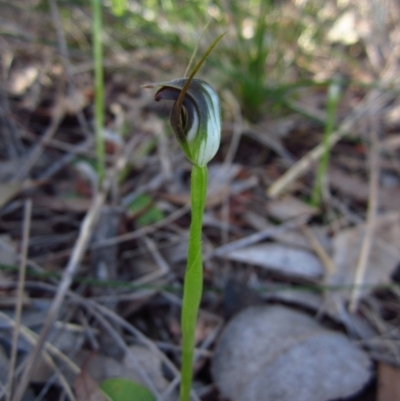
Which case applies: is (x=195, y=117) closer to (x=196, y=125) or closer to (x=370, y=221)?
(x=196, y=125)

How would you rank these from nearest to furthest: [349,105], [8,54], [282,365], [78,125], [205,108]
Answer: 1. [205,108]
2. [282,365]
3. [78,125]
4. [8,54]
5. [349,105]

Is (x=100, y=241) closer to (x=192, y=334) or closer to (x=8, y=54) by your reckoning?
(x=192, y=334)

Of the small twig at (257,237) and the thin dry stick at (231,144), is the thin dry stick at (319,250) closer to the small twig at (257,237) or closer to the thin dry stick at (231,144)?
the small twig at (257,237)

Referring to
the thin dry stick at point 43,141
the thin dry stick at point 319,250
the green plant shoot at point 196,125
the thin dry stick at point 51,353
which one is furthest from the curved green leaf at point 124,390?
the thin dry stick at point 43,141

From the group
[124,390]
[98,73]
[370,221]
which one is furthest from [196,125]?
[370,221]

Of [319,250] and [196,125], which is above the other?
[196,125]

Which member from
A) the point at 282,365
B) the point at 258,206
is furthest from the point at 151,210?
the point at 282,365
